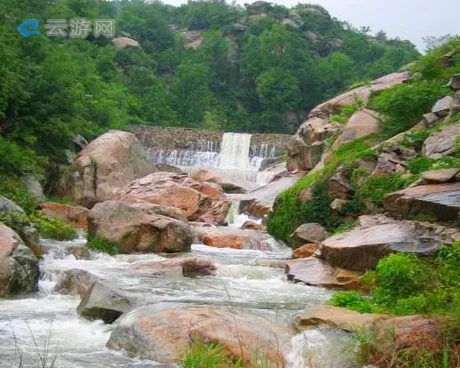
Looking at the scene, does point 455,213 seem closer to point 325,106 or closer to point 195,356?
point 195,356

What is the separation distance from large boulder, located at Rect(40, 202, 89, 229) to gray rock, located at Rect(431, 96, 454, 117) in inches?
355

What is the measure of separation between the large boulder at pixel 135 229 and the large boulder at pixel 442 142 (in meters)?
5.49

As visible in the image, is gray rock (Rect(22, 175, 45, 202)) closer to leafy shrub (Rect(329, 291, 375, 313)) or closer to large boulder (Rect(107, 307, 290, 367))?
leafy shrub (Rect(329, 291, 375, 313))

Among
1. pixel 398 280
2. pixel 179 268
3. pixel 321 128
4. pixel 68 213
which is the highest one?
pixel 321 128

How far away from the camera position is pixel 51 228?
15.6 m

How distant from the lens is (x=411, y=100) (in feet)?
55.9

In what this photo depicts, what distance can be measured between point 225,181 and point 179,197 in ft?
22.4

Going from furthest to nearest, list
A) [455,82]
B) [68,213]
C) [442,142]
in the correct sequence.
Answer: [68,213] → [455,82] → [442,142]

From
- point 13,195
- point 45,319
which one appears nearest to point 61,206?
point 13,195

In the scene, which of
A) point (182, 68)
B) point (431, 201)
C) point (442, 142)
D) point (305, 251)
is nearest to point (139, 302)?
point (431, 201)

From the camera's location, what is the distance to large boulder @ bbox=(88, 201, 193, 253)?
14.9 m

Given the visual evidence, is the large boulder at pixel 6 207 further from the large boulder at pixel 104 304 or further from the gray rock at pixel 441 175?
the gray rock at pixel 441 175

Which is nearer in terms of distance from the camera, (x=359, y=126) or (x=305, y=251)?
(x=305, y=251)

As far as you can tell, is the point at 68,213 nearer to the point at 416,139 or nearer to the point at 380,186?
the point at 380,186
